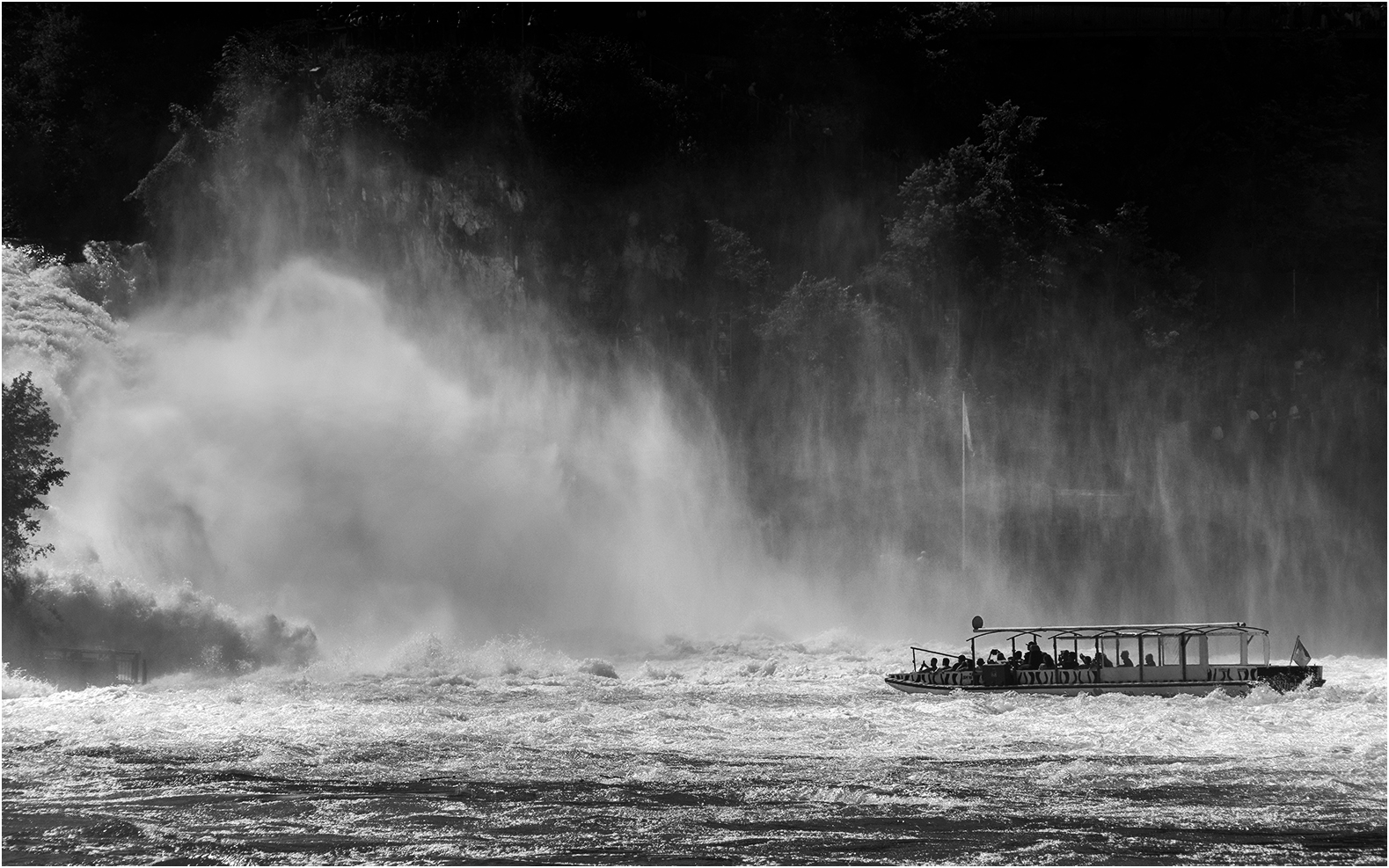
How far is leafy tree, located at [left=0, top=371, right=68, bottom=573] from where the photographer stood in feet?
152

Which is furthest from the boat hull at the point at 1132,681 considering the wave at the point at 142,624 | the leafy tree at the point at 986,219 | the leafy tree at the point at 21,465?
the leafy tree at the point at 986,219

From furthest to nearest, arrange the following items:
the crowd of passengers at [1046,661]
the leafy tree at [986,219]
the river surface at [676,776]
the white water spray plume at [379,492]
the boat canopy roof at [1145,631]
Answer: the leafy tree at [986,219] → the white water spray plume at [379,492] → the crowd of passengers at [1046,661] → the boat canopy roof at [1145,631] → the river surface at [676,776]

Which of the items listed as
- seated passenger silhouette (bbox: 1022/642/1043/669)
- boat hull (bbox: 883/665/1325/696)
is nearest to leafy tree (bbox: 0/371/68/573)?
boat hull (bbox: 883/665/1325/696)

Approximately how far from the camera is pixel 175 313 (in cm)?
7000

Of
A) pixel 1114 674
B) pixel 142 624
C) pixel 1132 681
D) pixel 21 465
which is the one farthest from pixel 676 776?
pixel 21 465

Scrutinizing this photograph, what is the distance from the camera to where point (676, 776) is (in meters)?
31.1

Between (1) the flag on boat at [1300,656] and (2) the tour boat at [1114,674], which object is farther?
(1) the flag on boat at [1300,656]

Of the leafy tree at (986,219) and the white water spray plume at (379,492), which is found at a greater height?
the leafy tree at (986,219)

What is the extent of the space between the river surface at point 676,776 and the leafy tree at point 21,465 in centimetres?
576

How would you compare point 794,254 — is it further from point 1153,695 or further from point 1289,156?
point 1153,695

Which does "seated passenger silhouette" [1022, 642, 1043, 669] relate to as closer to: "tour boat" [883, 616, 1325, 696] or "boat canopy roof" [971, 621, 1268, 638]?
"tour boat" [883, 616, 1325, 696]

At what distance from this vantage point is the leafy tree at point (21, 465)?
46188 millimetres

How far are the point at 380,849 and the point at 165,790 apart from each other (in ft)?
18.8

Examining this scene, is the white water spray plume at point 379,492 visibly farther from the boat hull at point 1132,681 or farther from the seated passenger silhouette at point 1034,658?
the boat hull at point 1132,681
